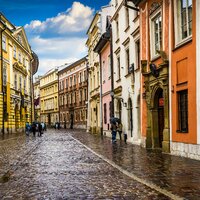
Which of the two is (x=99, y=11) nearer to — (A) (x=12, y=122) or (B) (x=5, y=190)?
(A) (x=12, y=122)

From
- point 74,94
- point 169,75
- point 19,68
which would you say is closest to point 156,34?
point 169,75

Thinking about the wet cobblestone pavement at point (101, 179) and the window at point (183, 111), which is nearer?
the wet cobblestone pavement at point (101, 179)

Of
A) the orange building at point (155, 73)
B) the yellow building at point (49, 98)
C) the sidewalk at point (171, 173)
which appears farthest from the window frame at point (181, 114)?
the yellow building at point (49, 98)

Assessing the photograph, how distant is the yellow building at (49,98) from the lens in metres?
100

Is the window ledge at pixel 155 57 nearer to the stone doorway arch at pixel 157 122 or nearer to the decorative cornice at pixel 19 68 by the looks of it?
the stone doorway arch at pixel 157 122

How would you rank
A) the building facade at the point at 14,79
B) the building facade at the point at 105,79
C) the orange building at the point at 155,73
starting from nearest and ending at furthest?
the orange building at the point at 155,73, the building facade at the point at 105,79, the building facade at the point at 14,79

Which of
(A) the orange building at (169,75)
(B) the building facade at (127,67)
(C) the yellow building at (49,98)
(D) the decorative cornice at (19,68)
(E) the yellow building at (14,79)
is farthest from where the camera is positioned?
(C) the yellow building at (49,98)

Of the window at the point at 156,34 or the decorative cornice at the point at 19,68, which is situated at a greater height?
the decorative cornice at the point at 19,68

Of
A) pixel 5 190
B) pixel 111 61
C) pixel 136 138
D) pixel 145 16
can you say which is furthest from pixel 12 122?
pixel 5 190

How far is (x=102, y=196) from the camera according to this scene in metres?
7.99

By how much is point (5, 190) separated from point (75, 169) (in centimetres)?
388

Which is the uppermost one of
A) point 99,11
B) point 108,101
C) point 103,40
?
point 99,11

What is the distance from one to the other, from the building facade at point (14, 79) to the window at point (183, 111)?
33261 mm

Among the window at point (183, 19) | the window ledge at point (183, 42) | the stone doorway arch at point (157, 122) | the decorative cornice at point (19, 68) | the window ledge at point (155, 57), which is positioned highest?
the decorative cornice at point (19, 68)
